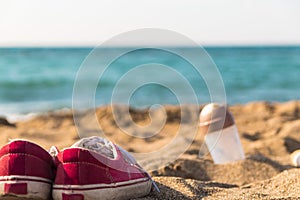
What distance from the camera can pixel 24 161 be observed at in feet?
6.12

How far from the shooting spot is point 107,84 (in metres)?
12.0

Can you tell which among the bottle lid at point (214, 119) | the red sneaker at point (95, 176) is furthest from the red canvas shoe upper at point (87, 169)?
the bottle lid at point (214, 119)

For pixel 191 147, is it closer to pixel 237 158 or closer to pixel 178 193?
pixel 237 158

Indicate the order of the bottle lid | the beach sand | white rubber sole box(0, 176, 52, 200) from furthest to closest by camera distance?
the bottle lid, the beach sand, white rubber sole box(0, 176, 52, 200)

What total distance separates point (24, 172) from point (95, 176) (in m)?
0.28

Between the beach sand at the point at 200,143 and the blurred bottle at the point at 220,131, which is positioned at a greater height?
the blurred bottle at the point at 220,131

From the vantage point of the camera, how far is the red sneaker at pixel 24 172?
182cm

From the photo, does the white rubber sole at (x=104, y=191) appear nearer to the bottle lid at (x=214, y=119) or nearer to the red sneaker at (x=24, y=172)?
the red sneaker at (x=24, y=172)

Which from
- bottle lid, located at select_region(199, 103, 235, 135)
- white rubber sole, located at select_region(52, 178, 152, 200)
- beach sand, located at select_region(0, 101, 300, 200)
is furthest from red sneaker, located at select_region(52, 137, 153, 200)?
bottle lid, located at select_region(199, 103, 235, 135)

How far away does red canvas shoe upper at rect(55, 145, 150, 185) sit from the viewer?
6.13 ft

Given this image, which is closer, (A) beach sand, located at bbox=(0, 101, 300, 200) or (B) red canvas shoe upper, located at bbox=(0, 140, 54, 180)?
(B) red canvas shoe upper, located at bbox=(0, 140, 54, 180)

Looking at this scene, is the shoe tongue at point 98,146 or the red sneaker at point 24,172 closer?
the red sneaker at point 24,172

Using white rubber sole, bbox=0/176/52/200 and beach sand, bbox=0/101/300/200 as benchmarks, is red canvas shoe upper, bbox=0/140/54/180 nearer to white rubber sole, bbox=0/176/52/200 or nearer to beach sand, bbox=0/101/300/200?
white rubber sole, bbox=0/176/52/200

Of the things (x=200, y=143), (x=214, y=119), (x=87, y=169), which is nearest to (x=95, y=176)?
(x=87, y=169)
